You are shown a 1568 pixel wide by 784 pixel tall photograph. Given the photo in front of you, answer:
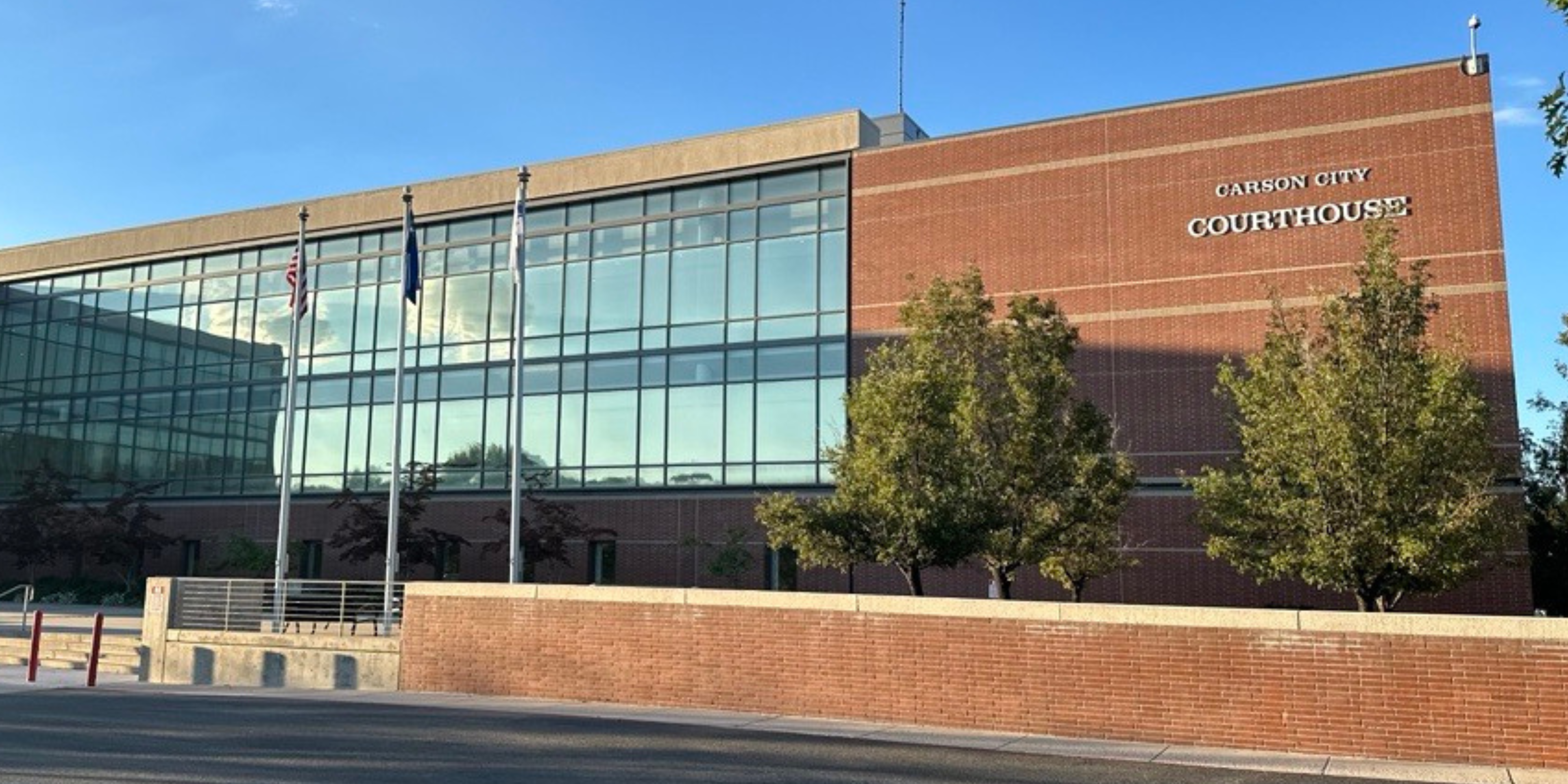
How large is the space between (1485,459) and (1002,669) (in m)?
8.91

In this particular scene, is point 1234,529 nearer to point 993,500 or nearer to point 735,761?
point 993,500

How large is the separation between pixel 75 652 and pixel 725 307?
17.8 metres

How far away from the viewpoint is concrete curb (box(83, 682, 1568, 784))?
42.3 ft

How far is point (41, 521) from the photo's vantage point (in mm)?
40656

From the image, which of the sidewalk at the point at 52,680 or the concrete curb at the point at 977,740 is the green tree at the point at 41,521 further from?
the concrete curb at the point at 977,740

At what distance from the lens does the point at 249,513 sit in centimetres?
3997

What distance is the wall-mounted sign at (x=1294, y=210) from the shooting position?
27.6 metres

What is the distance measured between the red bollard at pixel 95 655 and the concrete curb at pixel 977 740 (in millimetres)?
2152

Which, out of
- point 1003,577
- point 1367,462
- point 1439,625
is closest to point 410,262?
point 1003,577

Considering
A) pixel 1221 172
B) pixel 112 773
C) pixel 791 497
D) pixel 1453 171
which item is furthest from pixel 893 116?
pixel 112 773

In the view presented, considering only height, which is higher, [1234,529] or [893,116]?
[893,116]

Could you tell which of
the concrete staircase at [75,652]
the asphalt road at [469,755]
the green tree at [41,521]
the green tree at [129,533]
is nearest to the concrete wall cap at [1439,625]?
the asphalt road at [469,755]

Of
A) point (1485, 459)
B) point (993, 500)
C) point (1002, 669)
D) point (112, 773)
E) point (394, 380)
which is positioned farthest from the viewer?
point (394, 380)

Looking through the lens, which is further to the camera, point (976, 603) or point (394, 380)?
point (394, 380)
